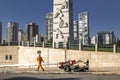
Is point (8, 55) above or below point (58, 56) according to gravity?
below

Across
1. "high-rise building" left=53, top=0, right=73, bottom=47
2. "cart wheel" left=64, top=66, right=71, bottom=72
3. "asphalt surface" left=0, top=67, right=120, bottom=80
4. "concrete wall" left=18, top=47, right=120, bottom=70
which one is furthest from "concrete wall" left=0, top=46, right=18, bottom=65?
"asphalt surface" left=0, top=67, right=120, bottom=80

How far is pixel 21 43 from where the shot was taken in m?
48.3

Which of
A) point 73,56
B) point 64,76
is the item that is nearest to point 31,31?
point 73,56

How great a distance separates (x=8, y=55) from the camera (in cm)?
4866

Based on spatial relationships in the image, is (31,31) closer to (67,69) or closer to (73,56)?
(73,56)

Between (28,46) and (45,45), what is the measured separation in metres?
3.69

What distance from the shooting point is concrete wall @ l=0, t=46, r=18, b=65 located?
48.0 metres

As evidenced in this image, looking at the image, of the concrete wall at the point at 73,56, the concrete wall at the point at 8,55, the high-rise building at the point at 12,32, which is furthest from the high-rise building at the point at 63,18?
the high-rise building at the point at 12,32

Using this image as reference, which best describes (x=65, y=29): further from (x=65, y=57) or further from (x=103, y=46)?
(x=103, y=46)

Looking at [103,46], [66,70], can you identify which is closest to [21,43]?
[103,46]

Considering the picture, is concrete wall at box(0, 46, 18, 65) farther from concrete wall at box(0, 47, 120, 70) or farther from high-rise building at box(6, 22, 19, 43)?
high-rise building at box(6, 22, 19, 43)

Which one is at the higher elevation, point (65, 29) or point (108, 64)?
point (65, 29)

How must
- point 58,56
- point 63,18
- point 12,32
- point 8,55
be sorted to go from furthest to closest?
point 12,32 → point 63,18 → point 8,55 → point 58,56

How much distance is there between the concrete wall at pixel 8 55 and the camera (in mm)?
47969
